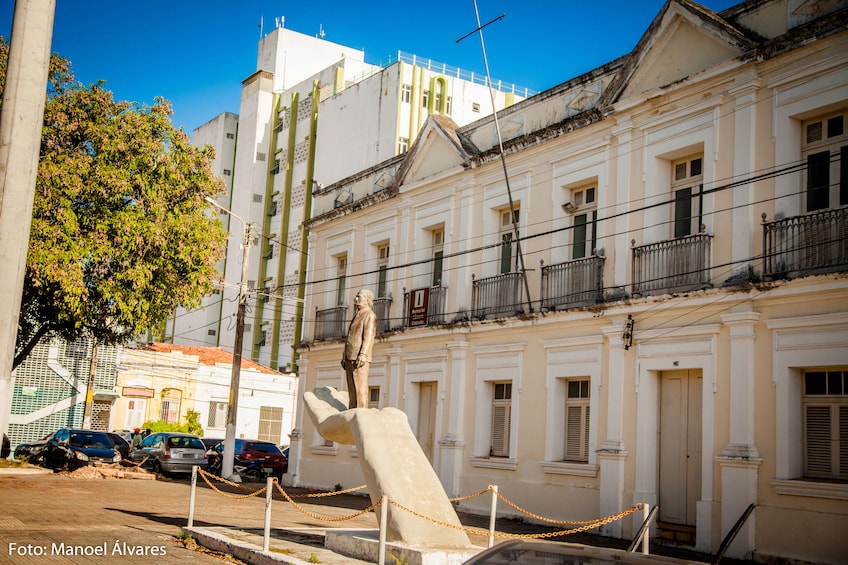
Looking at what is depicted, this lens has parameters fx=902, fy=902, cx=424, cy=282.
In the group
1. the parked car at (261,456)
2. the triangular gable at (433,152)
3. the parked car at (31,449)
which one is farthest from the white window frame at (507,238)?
the parked car at (31,449)

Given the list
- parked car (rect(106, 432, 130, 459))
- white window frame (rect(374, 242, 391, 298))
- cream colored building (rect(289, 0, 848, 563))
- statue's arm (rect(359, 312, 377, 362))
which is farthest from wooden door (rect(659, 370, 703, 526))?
parked car (rect(106, 432, 130, 459))

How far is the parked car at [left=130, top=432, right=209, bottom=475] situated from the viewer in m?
27.9

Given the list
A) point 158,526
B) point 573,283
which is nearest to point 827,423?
point 573,283

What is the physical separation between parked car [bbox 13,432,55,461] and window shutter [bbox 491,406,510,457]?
16997mm

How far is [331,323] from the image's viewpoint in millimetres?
26281

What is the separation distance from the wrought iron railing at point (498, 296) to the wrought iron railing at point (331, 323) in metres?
5.74

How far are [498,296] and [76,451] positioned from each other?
15680 mm

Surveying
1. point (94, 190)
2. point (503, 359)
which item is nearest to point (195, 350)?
point (94, 190)

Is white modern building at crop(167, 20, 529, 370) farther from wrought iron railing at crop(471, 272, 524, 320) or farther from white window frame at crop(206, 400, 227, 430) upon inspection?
wrought iron railing at crop(471, 272, 524, 320)

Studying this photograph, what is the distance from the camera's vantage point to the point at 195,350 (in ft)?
153

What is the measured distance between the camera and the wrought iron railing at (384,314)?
2387 cm

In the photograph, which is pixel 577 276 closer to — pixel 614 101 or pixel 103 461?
pixel 614 101

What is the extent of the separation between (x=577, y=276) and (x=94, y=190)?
13.3m

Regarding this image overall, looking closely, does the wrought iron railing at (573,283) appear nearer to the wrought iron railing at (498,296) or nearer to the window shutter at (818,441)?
the wrought iron railing at (498,296)
